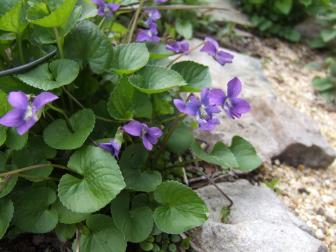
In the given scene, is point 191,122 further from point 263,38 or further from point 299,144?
point 263,38

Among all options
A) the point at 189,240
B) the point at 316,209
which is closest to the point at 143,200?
the point at 189,240

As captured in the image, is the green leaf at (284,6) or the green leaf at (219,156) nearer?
the green leaf at (219,156)

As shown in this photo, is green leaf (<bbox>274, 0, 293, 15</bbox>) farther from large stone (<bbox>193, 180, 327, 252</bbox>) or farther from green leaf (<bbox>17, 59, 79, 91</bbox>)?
green leaf (<bbox>17, 59, 79, 91</bbox>)

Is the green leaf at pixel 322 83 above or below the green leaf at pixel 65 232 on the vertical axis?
below

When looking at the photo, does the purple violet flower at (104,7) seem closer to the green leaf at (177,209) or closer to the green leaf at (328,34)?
the green leaf at (177,209)

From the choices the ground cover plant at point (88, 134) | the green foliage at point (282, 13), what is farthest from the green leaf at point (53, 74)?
the green foliage at point (282, 13)

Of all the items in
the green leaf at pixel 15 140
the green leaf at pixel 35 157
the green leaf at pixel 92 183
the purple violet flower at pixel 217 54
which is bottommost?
the green leaf at pixel 35 157

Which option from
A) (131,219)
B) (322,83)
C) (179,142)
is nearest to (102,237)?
(131,219)

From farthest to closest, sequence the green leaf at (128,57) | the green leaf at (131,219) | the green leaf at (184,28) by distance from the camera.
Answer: the green leaf at (184,28) → the green leaf at (128,57) → the green leaf at (131,219)

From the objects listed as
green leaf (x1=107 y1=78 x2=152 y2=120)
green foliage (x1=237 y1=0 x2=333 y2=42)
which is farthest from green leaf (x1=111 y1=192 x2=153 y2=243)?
green foliage (x1=237 y1=0 x2=333 y2=42)
